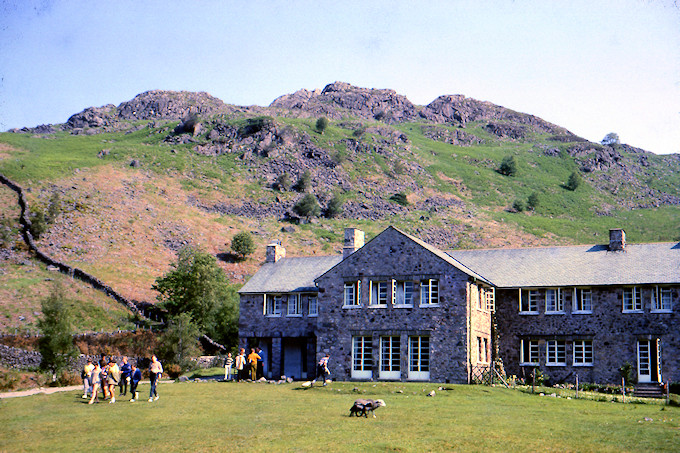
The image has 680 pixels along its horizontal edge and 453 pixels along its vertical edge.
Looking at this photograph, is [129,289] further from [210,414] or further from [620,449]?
[620,449]

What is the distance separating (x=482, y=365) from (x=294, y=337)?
41.7 ft

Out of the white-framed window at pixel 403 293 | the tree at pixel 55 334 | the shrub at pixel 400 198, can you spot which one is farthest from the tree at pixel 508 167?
the tree at pixel 55 334

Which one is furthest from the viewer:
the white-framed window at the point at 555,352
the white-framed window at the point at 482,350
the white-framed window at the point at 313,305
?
the white-framed window at the point at 313,305

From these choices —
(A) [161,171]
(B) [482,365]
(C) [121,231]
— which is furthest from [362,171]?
(B) [482,365]

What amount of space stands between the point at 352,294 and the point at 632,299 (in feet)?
53.7

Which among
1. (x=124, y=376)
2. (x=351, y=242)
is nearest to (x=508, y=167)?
(x=351, y=242)

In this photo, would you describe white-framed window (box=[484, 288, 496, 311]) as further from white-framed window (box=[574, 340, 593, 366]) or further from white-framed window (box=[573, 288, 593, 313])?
white-framed window (box=[574, 340, 593, 366])

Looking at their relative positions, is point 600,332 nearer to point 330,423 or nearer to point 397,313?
point 397,313

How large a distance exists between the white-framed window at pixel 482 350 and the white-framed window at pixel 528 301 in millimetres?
3303

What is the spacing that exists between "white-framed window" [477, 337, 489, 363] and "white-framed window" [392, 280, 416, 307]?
4725mm

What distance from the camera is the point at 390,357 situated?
40.8 metres

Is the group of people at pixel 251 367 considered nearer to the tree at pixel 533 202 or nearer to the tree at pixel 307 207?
the tree at pixel 307 207

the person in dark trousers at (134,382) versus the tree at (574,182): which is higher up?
the tree at (574,182)

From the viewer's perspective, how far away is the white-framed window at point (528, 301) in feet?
143
